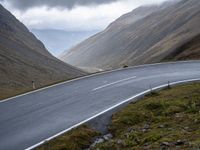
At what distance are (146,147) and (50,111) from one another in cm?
755

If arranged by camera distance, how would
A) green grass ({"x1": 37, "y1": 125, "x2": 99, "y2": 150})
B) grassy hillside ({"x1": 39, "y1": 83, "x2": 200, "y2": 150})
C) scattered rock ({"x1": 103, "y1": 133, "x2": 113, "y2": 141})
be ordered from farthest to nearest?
1. scattered rock ({"x1": 103, "y1": 133, "x2": 113, "y2": 141})
2. green grass ({"x1": 37, "y1": 125, "x2": 99, "y2": 150})
3. grassy hillside ({"x1": 39, "y1": 83, "x2": 200, "y2": 150})

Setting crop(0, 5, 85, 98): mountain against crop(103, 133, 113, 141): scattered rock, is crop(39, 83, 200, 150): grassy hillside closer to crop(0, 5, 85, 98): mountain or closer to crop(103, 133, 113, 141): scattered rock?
crop(103, 133, 113, 141): scattered rock

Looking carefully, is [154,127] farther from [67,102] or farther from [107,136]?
[67,102]

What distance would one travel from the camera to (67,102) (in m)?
20.8

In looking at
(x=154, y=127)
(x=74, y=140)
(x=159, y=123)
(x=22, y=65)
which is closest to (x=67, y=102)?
(x=74, y=140)

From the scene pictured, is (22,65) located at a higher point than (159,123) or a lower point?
higher

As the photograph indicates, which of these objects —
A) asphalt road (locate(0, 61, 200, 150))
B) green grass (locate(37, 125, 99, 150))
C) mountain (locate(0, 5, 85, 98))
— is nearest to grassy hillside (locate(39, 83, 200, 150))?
green grass (locate(37, 125, 99, 150))

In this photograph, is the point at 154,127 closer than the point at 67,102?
Yes

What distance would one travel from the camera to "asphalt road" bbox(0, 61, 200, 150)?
1567cm

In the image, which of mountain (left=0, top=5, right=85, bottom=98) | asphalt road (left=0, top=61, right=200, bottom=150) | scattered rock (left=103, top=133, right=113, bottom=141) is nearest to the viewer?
scattered rock (left=103, top=133, right=113, bottom=141)

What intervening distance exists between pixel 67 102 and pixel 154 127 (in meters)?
7.03

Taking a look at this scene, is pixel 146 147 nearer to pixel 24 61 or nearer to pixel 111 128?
pixel 111 128

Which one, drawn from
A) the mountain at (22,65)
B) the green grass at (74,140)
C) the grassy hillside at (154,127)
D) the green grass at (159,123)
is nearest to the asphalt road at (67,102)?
the green grass at (74,140)

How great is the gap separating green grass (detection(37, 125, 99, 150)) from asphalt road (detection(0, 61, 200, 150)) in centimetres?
67
